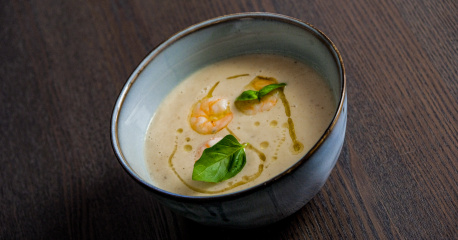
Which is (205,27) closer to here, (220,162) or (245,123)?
(245,123)

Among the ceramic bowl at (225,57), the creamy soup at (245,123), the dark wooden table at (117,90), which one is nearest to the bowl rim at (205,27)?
the ceramic bowl at (225,57)

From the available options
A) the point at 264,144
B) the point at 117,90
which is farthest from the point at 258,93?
the point at 117,90

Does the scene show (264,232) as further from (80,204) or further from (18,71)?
(18,71)

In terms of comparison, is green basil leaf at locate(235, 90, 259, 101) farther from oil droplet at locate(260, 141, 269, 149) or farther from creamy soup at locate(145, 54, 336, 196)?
oil droplet at locate(260, 141, 269, 149)

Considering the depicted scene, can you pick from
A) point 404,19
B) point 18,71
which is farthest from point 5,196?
point 404,19

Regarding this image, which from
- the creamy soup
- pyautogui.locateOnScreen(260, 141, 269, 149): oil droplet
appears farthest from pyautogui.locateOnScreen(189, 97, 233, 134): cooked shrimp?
pyautogui.locateOnScreen(260, 141, 269, 149): oil droplet

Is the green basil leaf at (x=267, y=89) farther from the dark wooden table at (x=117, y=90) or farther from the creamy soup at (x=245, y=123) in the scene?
the dark wooden table at (x=117, y=90)
